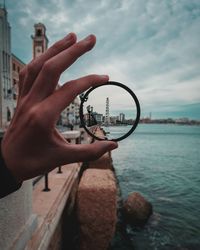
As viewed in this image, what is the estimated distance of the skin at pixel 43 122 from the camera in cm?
105

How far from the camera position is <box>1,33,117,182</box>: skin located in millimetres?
1055

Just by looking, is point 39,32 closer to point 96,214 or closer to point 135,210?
point 135,210

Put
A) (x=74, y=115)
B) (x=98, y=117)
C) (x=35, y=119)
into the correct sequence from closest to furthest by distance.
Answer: (x=35, y=119), (x=98, y=117), (x=74, y=115)

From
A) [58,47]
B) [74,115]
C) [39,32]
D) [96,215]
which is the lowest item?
[96,215]

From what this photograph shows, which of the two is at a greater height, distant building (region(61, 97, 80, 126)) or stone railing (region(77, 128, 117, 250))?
distant building (region(61, 97, 80, 126))

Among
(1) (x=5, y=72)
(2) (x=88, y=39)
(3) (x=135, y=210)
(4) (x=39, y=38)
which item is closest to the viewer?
(2) (x=88, y=39)

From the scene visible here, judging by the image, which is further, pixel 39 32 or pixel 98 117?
pixel 39 32

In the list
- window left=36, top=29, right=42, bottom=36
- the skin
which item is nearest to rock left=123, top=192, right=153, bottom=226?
the skin

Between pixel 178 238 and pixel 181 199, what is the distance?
609 centimetres

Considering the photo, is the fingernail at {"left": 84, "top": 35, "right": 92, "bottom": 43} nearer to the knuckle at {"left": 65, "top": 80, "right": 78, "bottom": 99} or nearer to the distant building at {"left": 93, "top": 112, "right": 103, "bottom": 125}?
the knuckle at {"left": 65, "top": 80, "right": 78, "bottom": 99}

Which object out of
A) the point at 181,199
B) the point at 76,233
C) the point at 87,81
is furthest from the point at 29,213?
the point at 181,199

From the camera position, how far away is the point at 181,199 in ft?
48.2

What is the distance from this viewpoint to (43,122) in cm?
105

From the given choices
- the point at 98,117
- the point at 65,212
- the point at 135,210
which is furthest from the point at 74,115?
the point at 98,117
